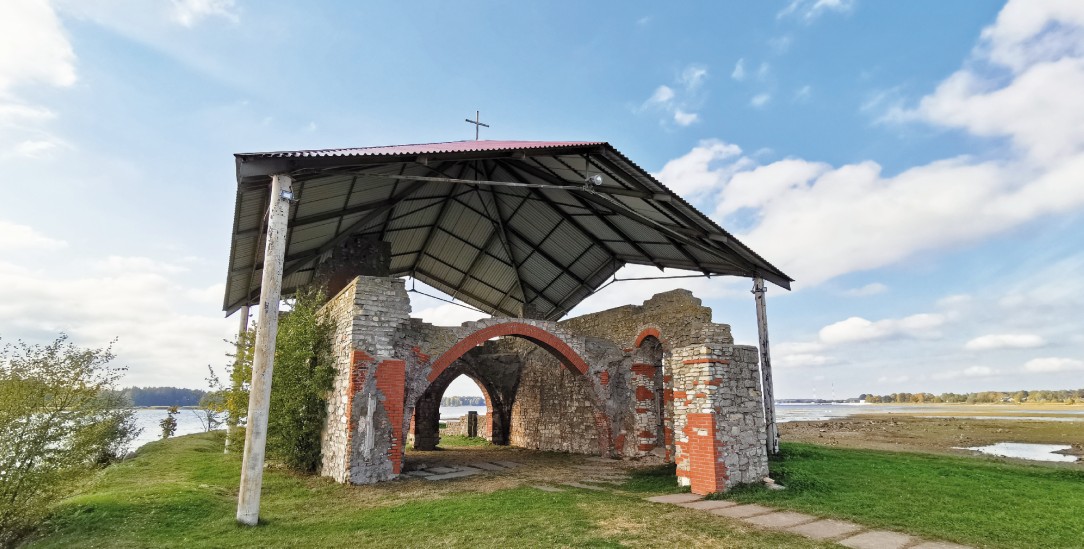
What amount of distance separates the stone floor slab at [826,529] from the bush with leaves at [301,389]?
8.77 meters

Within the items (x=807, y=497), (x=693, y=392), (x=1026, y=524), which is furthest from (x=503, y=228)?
(x=1026, y=524)

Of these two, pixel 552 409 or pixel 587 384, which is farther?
pixel 552 409

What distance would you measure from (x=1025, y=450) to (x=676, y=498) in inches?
721

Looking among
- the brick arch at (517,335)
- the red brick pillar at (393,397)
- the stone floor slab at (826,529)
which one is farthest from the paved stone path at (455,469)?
the stone floor slab at (826,529)

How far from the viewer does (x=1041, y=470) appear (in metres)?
10.4

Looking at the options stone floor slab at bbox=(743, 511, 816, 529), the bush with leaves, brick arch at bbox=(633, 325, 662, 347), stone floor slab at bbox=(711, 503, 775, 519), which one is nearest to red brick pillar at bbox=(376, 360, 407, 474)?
the bush with leaves

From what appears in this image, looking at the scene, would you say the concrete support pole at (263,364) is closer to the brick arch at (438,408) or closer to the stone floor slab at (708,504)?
the stone floor slab at (708,504)

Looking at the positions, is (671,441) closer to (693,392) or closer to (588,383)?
(588,383)

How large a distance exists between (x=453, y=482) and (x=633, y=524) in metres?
4.85

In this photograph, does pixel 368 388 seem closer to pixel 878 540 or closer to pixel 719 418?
pixel 719 418

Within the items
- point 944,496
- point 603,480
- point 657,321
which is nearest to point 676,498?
point 603,480

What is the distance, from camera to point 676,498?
8.73 meters

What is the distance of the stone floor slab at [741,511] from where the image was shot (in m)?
7.35

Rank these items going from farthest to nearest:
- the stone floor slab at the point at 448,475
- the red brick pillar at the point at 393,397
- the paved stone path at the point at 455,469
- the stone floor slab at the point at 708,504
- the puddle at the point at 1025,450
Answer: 1. the puddle at the point at 1025,450
2. the paved stone path at the point at 455,469
3. the stone floor slab at the point at 448,475
4. the red brick pillar at the point at 393,397
5. the stone floor slab at the point at 708,504
